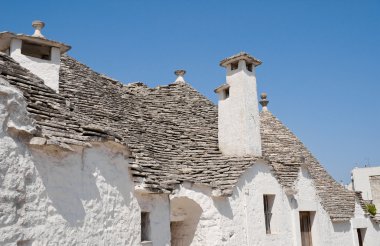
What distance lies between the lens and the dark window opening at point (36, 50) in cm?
941

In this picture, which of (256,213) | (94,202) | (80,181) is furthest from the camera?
(256,213)

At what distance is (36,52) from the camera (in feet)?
32.0

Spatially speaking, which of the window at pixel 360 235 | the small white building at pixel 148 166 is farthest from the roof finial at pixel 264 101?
the window at pixel 360 235

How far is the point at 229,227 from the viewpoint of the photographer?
10070 millimetres

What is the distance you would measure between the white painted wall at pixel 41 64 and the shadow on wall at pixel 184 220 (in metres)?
4.01

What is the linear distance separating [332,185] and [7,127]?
43.8 ft

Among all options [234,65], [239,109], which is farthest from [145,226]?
[234,65]

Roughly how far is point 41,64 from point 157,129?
399 centimetres

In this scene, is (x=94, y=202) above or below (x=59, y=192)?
below

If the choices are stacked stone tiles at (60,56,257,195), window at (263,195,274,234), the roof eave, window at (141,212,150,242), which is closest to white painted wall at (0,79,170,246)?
window at (141,212,150,242)

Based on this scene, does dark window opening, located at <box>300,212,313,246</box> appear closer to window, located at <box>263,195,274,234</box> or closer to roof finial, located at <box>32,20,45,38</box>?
window, located at <box>263,195,274,234</box>

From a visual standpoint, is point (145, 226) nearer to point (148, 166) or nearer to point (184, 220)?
point (148, 166)

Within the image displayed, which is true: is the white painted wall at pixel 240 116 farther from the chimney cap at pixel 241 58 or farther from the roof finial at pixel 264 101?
the roof finial at pixel 264 101

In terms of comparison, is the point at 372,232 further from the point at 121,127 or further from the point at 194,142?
the point at 121,127
